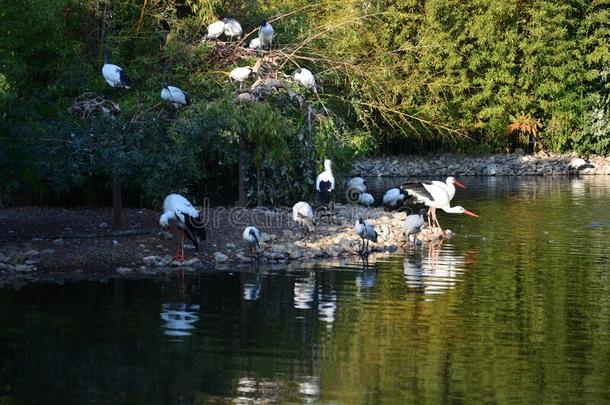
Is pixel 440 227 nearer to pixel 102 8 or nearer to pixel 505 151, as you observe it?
pixel 102 8

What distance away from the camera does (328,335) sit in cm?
1014

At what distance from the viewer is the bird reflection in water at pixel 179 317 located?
33.5 feet

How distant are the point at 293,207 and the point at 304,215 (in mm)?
1298

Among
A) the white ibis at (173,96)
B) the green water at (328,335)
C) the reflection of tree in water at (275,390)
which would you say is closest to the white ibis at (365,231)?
the green water at (328,335)

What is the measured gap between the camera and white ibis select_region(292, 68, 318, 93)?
18844 millimetres

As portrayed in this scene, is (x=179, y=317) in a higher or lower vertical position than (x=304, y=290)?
lower

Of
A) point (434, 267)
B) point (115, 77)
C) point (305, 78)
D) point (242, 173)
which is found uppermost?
point (305, 78)

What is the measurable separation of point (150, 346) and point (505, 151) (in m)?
28.7

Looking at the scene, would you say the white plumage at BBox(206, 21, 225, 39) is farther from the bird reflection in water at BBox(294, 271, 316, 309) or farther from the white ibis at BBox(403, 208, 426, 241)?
the bird reflection in water at BBox(294, 271, 316, 309)

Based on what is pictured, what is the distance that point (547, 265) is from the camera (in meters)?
14.5

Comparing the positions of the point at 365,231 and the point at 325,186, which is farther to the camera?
the point at 325,186

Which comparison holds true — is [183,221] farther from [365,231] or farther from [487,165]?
[487,165]

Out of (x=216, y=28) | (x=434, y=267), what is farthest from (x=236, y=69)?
(x=434, y=267)

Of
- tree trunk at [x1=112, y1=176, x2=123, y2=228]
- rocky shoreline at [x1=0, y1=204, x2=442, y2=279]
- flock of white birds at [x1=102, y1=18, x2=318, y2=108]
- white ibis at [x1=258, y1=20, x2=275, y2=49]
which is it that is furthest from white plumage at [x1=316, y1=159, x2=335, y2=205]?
tree trunk at [x1=112, y1=176, x2=123, y2=228]
